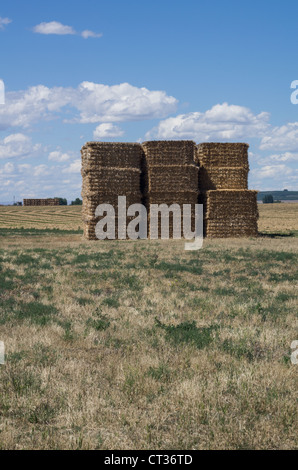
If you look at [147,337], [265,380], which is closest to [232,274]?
[147,337]

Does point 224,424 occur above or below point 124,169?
below

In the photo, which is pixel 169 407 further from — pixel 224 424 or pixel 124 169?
pixel 124 169

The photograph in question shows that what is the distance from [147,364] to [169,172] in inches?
885

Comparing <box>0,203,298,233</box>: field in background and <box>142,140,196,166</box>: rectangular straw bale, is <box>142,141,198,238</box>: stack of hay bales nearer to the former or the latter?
<box>142,140,196,166</box>: rectangular straw bale

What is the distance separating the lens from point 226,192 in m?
29.2

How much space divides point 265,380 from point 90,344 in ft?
9.44

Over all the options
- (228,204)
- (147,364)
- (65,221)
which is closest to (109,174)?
(228,204)

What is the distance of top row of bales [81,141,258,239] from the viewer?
91.5ft

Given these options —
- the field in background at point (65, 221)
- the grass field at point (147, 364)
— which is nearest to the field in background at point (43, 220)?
the field in background at point (65, 221)

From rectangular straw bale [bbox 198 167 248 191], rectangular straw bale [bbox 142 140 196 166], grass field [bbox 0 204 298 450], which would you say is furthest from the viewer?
rectangular straw bale [bbox 198 167 248 191]

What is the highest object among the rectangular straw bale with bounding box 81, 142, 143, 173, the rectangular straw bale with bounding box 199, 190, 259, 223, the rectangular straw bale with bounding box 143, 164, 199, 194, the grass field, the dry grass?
the rectangular straw bale with bounding box 81, 142, 143, 173

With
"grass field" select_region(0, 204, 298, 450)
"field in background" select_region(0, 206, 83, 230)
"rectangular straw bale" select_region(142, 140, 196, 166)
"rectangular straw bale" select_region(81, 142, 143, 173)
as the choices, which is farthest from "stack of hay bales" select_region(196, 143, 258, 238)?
"field in background" select_region(0, 206, 83, 230)
